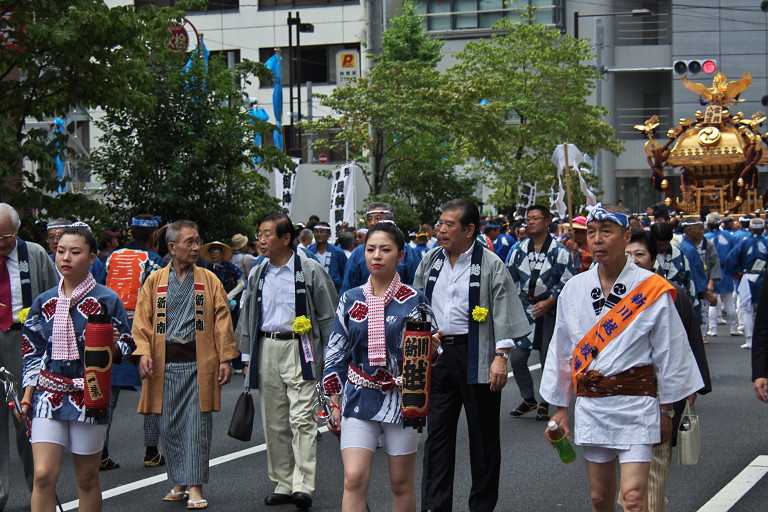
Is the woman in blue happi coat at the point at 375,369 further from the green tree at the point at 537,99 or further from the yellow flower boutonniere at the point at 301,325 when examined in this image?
the green tree at the point at 537,99

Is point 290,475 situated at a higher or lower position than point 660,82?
lower

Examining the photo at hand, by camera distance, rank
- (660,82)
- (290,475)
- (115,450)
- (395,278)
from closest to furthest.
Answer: (395,278)
(290,475)
(115,450)
(660,82)

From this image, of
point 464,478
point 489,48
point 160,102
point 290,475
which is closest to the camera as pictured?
point 290,475

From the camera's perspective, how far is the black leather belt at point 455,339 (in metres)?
6.59

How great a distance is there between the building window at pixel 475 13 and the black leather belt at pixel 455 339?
4337cm

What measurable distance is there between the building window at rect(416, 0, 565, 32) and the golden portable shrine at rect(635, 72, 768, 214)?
12903 millimetres

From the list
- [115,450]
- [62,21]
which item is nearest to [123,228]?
[62,21]

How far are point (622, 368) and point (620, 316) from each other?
0.82 feet

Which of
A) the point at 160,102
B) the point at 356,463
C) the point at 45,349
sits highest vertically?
the point at 160,102

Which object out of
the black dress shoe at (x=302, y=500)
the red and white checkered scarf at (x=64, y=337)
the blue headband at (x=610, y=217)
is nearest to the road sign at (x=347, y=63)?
the black dress shoe at (x=302, y=500)

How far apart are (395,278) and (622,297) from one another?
48.3 inches

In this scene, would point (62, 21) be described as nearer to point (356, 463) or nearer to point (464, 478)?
point (464, 478)

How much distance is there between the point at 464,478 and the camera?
805cm

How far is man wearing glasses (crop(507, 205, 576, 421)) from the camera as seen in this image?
1023 centimetres
